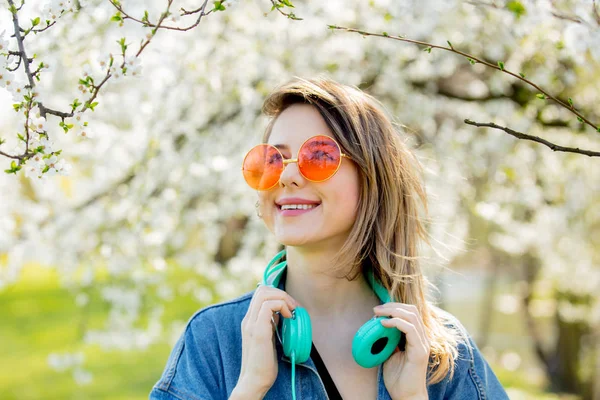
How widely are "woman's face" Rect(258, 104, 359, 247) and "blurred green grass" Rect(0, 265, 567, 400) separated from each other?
4.25 meters

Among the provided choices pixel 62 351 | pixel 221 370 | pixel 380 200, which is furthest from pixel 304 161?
pixel 62 351

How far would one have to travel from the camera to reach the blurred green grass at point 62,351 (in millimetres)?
10156

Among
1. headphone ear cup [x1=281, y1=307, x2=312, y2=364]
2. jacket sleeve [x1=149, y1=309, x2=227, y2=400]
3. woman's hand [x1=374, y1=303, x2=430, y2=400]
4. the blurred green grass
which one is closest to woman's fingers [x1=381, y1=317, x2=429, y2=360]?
woman's hand [x1=374, y1=303, x2=430, y2=400]

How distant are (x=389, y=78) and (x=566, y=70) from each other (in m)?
1.48

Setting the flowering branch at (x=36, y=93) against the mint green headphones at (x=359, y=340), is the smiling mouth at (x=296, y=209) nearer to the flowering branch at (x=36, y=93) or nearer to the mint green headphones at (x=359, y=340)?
the mint green headphones at (x=359, y=340)

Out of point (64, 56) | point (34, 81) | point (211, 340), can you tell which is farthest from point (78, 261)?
point (34, 81)

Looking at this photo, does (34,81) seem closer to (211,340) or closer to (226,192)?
(211,340)

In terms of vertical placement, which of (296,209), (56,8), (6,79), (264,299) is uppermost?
(56,8)

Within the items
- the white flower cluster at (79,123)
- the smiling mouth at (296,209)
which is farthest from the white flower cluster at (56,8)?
the smiling mouth at (296,209)

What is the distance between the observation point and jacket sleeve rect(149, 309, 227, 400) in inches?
79.5

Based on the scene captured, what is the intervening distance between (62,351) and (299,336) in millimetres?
11469

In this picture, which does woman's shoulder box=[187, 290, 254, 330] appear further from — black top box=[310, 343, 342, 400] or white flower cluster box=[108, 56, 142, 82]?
white flower cluster box=[108, 56, 142, 82]

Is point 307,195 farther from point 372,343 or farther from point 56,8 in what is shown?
point 56,8

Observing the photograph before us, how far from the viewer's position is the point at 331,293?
2.26 m
